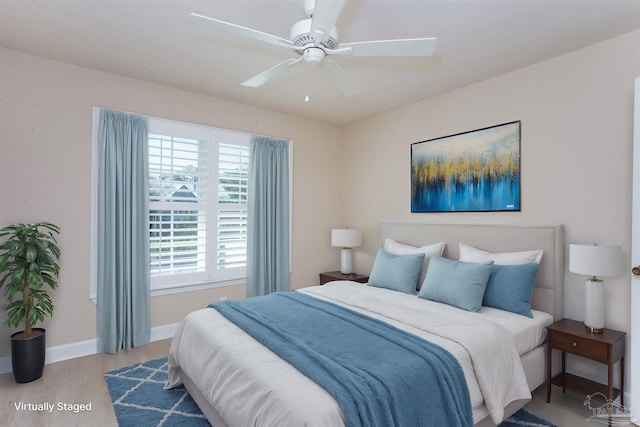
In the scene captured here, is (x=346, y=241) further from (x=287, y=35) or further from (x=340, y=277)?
(x=287, y=35)

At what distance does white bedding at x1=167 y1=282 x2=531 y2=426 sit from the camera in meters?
1.57

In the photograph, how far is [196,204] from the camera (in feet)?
13.0

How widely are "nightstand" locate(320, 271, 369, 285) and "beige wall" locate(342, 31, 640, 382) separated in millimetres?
1204

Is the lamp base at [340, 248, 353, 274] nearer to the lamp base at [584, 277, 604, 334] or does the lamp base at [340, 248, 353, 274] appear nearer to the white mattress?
the white mattress

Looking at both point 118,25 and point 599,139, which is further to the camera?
point 599,139

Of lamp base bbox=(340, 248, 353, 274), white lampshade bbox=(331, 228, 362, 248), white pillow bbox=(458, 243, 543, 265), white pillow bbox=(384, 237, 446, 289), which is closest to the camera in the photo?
white pillow bbox=(458, 243, 543, 265)

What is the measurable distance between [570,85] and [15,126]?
4685 millimetres

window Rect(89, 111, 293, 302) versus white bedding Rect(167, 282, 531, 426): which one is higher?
window Rect(89, 111, 293, 302)

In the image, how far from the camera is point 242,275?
435 cm

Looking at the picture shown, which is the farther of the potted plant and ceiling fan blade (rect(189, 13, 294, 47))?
the potted plant

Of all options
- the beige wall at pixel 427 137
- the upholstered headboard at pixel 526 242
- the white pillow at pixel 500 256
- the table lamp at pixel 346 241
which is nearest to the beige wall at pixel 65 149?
the beige wall at pixel 427 137

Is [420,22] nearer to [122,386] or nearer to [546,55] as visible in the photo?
[546,55]

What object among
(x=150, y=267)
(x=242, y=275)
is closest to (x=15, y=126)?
(x=150, y=267)

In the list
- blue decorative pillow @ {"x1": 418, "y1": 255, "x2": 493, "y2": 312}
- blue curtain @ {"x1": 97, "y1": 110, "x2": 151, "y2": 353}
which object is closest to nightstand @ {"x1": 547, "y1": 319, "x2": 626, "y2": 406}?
blue decorative pillow @ {"x1": 418, "y1": 255, "x2": 493, "y2": 312}
